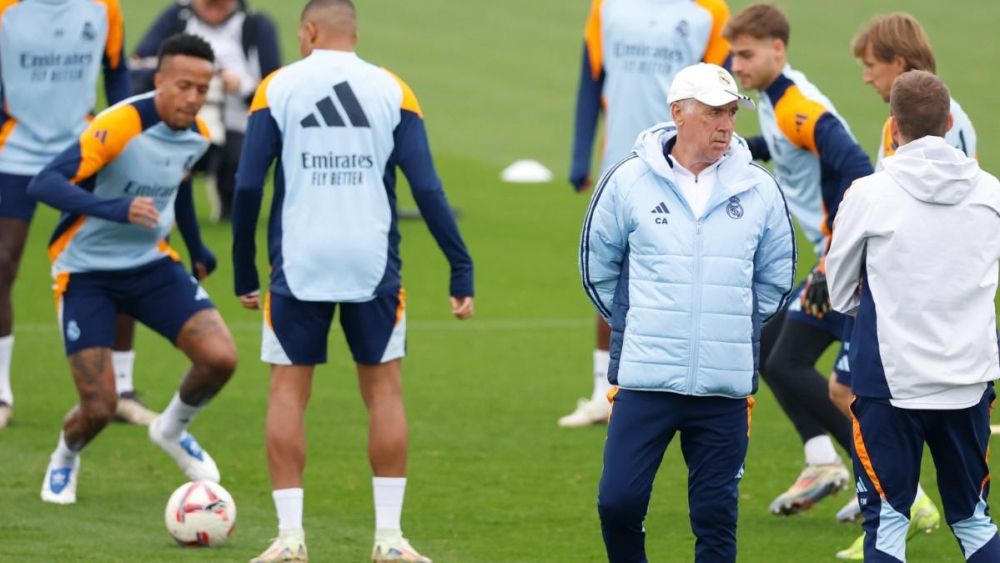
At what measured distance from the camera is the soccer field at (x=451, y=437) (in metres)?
7.98

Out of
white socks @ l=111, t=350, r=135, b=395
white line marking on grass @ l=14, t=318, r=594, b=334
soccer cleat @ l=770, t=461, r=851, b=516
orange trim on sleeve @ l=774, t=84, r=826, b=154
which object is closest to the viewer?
orange trim on sleeve @ l=774, t=84, r=826, b=154

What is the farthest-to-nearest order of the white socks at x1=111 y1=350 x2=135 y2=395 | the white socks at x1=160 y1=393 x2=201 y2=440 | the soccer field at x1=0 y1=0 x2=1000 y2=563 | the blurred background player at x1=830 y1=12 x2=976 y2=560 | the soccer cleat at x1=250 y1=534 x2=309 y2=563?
the white socks at x1=111 y1=350 x2=135 y2=395 < the white socks at x1=160 y1=393 x2=201 y2=440 < the soccer field at x1=0 y1=0 x2=1000 y2=563 < the blurred background player at x1=830 y1=12 x2=976 y2=560 < the soccer cleat at x1=250 y1=534 x2=309 y2=563

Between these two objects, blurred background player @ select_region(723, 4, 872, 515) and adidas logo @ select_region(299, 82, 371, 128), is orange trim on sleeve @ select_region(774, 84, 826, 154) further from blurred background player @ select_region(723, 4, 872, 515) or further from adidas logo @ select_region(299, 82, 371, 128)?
adidas logo @ select_region(299, 82, 371, 128)

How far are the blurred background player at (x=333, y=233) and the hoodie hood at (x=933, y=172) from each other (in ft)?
6.79

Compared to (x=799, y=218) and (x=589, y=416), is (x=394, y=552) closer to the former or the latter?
(x=799, y=218)

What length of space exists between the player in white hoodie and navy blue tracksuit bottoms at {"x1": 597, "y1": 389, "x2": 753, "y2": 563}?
44cm

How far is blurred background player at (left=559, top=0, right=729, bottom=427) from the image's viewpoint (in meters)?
10.7

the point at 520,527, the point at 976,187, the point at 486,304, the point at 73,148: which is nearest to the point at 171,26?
the point at 486,304

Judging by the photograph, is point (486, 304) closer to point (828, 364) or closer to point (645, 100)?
point (828, 364)

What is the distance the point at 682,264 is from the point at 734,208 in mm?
280

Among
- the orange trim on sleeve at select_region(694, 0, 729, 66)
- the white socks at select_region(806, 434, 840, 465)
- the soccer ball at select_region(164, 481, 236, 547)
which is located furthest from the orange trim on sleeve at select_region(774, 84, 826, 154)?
the soccer ball at select_region(164, 481, 236, 547)

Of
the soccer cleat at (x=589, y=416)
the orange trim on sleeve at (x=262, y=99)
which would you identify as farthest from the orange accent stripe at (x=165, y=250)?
the soccer cleat at (x=589, y=416)

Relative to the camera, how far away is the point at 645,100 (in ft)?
35.1

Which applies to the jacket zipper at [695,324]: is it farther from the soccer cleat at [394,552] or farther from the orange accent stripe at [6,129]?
the orange accent stripe at [6,129]
